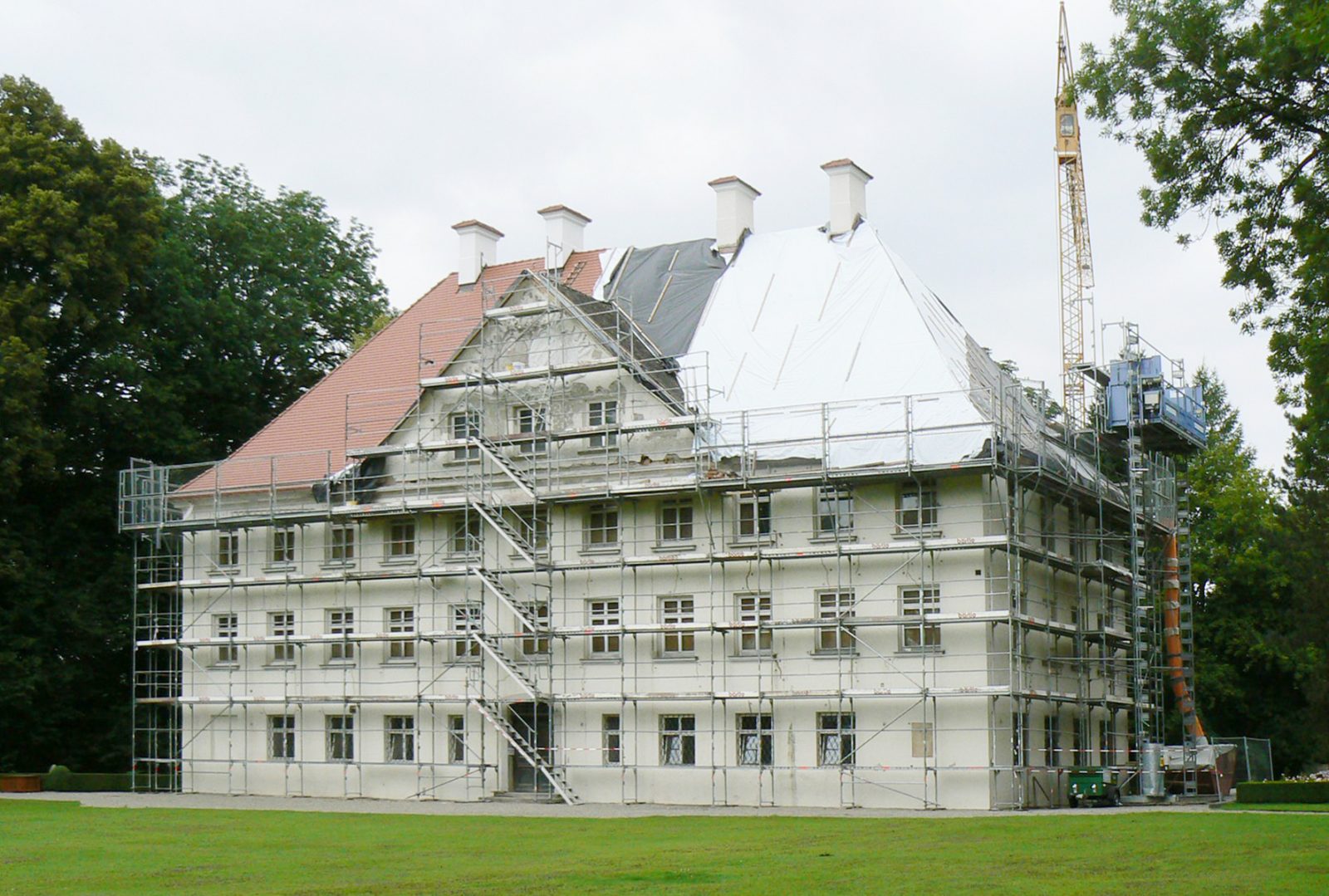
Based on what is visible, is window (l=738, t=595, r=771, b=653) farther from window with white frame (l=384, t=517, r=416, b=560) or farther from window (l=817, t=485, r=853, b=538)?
window with white frame (l=384, t=517, r=416, b=560)

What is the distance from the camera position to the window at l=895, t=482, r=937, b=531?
33.9 m

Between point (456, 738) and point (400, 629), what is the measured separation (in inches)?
118

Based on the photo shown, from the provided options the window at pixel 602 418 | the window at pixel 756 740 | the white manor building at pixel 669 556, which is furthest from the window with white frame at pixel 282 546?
the window at pixel 756 740

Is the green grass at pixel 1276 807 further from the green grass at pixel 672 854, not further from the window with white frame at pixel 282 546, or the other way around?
the window with white frame at pixel 282 546

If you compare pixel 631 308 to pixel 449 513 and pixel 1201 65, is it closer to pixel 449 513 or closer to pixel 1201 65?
pixel 449 513

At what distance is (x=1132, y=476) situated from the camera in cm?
3816

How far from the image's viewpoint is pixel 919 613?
33.2m

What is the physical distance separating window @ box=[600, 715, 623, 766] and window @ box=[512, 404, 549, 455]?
6244 mm

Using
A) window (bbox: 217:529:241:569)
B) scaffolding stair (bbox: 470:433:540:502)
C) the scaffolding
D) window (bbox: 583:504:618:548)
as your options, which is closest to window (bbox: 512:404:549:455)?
the scaffolding

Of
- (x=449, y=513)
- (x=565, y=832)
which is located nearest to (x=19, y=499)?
(x=449, y=513)

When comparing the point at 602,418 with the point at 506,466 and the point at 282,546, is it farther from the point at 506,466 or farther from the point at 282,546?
the point at 282,546

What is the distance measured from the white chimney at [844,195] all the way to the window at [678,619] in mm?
10030

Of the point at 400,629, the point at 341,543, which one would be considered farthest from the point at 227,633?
the point at 400,629

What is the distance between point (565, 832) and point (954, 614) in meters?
10.6
